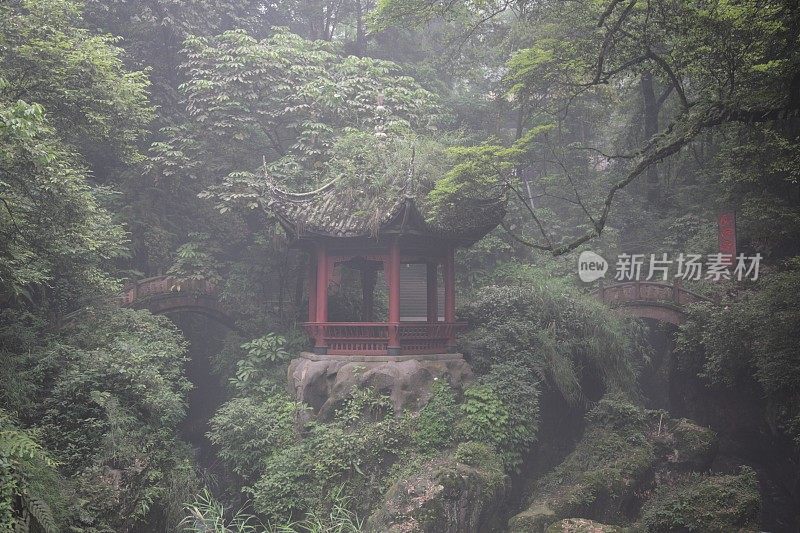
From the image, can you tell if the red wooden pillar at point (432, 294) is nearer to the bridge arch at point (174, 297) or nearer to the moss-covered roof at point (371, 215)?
the moss-covered roof at point (371, 215)

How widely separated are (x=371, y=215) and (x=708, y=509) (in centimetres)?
762

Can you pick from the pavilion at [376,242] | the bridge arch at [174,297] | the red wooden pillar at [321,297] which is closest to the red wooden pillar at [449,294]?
the pavilion at [376,242]

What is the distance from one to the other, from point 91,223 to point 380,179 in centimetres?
529

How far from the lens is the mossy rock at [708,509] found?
9641mm

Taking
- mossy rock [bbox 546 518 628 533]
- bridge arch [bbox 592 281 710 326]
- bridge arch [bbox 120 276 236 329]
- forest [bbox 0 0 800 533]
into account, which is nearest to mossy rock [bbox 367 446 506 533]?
forest [bbox 0 0 800 533]

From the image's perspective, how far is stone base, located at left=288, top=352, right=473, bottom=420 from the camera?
11.0 m

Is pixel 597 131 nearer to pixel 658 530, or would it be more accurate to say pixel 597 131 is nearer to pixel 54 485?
pixel 658 530

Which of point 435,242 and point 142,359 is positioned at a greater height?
point 435,242

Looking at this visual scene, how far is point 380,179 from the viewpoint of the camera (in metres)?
12.0

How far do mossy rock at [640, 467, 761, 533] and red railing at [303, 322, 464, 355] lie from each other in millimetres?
4853

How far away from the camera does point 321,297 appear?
1212 centimetres

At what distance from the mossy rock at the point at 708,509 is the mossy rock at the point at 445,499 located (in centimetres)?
261

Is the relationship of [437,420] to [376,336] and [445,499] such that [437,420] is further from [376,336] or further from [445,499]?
[376,336]

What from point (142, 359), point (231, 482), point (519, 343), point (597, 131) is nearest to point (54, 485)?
point (142, 359)
